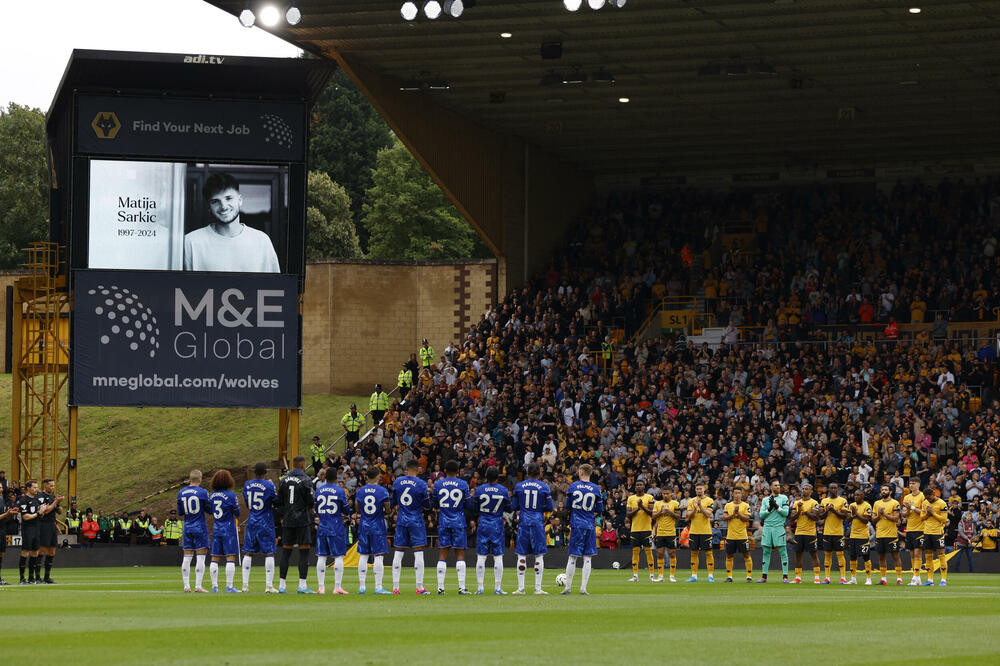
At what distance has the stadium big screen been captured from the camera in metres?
37.5

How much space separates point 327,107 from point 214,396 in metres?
56.7

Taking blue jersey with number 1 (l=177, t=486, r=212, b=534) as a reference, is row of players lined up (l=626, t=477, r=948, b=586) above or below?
below

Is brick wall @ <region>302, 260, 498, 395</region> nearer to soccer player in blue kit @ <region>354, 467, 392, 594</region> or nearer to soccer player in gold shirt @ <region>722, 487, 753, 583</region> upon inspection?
soccer player in gold shirt @ <region>722, 487, 753, 583</region>

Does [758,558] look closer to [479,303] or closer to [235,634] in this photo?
[479,303]

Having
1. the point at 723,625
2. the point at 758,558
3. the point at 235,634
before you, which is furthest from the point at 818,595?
the point at 758,558

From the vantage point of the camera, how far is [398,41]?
39344 mm

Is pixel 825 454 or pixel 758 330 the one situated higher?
pixel 758 330

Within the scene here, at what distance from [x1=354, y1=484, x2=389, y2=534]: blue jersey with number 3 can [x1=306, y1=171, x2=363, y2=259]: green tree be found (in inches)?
2309

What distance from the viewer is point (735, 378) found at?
4250 centimetres

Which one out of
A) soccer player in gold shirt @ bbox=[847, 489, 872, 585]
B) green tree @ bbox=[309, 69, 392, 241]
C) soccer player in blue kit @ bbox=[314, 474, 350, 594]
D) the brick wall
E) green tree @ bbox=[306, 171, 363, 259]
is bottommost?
soccer player in gold shirt @ bbox=[847, 489, 872, 585]

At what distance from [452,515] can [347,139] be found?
70752 mm

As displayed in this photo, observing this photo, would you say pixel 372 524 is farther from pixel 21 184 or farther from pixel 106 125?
pixel 21 184

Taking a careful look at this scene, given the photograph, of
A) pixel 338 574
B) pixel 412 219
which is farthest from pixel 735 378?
pixel 412 219

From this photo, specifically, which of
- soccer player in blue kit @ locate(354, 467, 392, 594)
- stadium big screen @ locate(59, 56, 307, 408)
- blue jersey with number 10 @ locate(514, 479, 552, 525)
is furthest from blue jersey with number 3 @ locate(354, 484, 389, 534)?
stadium big screen @ locate(59, 56, 307, 408)
